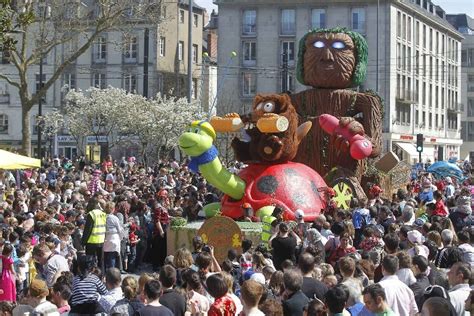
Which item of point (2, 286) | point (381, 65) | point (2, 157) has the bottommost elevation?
point (2, 286)

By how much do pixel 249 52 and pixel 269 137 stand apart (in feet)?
161

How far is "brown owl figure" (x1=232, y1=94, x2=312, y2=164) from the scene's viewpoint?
21656 mm

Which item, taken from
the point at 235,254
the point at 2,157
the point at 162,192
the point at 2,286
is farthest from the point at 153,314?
the point at 162,192

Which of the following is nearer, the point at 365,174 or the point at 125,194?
the point at 125,194

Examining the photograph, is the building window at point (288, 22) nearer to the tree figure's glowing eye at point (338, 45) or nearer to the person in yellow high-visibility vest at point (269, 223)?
the tree figure's glowing eye at point (338, 45)

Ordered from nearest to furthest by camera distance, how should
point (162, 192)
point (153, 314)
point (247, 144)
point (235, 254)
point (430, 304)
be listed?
point (430, 304), point (153, 314), point (235, 254), point (247, 144), point (162, 192)

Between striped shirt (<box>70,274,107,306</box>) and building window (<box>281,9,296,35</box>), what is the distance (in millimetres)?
59878

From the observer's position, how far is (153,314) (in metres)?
9.32

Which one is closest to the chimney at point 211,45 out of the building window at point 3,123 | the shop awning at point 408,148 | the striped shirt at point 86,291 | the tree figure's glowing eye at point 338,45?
the shop awning at point 408,148

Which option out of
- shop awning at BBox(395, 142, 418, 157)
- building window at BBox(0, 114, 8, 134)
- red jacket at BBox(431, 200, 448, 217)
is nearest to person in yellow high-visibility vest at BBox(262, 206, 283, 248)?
red jacket at BBox(431, 200, 448, 217)

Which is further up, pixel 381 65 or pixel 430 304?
pixel 381 65

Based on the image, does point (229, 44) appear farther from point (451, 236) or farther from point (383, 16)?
point (451, 236)

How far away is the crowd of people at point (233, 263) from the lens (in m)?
9.73

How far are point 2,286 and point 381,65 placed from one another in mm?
56786
